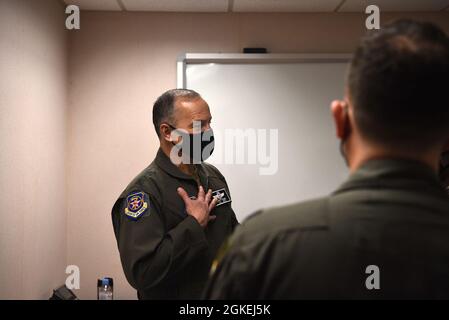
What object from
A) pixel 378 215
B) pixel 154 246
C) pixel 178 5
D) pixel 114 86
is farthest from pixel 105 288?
pixel 378 215

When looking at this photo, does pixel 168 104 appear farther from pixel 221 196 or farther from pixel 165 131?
pixel 221 196

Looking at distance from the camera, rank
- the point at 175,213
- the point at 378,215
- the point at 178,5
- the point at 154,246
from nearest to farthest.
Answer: the point at 378,215 < the point at 154,246 < the point at 175,213 < the point at 178,5

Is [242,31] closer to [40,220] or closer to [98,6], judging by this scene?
[98,6]

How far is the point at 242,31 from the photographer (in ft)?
10.4

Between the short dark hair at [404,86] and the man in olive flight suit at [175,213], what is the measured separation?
0.89 metres

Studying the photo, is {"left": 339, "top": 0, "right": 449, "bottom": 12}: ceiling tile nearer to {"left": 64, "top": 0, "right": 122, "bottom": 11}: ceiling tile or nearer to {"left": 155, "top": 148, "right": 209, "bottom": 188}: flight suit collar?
{"left": 64, "top": 0, "right": 122, "bottom": 11}: ceiling tile

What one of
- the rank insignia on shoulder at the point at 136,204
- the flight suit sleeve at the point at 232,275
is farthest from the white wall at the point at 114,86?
the flight suit sleeve at the point at 232,275

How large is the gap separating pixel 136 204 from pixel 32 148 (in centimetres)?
128

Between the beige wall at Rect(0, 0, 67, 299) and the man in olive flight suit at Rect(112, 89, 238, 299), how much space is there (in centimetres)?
87

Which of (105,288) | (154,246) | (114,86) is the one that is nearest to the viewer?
(154,246)

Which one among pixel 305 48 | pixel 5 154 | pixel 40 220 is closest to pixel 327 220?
pixel 5 154

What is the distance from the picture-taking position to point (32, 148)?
97.0 inches

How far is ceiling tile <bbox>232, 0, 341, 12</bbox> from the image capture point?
2965mm
